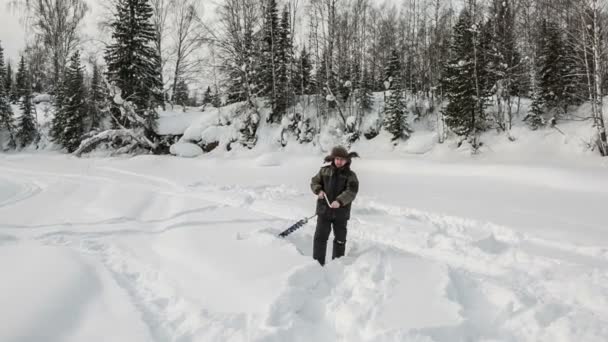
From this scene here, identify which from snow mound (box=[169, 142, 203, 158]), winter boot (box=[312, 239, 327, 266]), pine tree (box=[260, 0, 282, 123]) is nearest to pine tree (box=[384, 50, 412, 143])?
pine tree (box=[260, 0, 282, 123])

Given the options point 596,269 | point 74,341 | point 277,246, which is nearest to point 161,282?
point 74,341

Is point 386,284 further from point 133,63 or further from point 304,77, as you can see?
point 133,63

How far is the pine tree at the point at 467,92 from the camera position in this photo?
17.2 m

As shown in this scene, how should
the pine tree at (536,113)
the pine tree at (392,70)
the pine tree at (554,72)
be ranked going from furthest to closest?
the pine tree at (392,70)
the pine tree at (554,72)
the pine tree at (536,113)

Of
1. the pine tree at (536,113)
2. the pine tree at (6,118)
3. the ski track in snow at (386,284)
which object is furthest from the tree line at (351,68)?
the ski track in snow at (386,284)

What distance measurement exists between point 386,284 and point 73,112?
29.4 meters

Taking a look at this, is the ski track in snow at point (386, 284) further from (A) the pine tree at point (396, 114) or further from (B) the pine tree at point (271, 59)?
(B) the pine tree at point (271, 59)

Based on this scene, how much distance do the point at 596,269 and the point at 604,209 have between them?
13.3 feet

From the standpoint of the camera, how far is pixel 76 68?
88.3 feet

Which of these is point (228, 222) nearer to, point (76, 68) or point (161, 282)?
point (161, 282)

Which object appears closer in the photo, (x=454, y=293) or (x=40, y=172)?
(x=454, y=293)

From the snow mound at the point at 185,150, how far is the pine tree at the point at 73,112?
9.36 m

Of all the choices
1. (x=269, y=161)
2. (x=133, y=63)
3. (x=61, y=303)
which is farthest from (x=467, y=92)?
(x=133, y=63)

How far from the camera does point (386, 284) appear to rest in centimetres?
351
